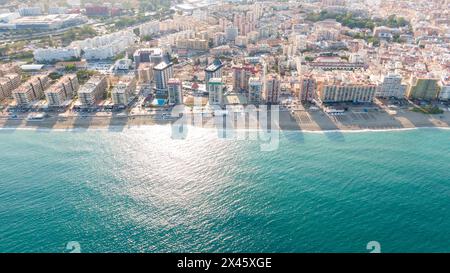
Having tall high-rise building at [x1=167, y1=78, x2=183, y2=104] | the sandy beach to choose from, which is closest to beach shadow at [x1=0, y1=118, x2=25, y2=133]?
the sandy beach

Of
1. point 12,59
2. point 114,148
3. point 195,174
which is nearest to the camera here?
point 195,174

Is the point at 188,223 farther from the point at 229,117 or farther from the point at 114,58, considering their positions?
the point at 114,58

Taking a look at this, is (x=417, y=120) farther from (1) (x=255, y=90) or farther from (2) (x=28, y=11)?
(2) (x=28, y=11)

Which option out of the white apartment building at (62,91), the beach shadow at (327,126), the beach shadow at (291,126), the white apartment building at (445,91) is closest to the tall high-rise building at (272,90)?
the beach shadow at (291,126)

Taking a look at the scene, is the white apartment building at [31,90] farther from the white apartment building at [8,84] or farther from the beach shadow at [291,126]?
the beach shadow at [291,126]

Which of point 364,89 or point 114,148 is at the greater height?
point 364,89

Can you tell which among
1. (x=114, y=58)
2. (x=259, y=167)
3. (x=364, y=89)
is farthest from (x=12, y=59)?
(x=364, y=89)

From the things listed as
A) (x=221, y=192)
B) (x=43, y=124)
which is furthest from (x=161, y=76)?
(x=221, y=192)

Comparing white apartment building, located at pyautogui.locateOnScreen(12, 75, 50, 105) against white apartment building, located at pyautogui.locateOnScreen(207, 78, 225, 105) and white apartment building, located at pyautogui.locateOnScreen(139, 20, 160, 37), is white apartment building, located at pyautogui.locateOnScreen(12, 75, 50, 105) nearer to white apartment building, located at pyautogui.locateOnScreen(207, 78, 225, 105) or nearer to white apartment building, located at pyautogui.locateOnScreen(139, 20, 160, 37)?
white apartment building, located at pyautogui.locateOnScreen(207, 78, 225, 105)
